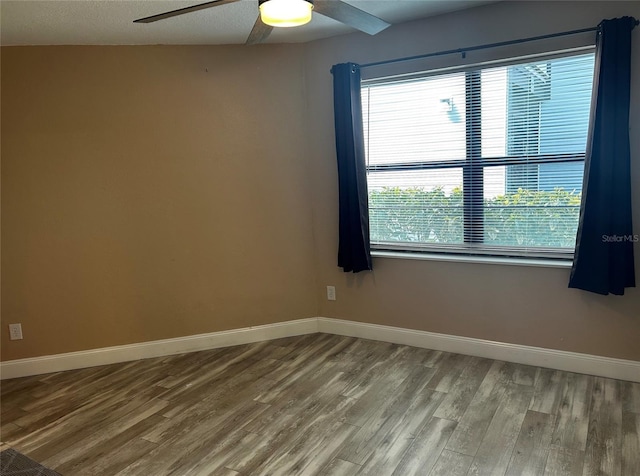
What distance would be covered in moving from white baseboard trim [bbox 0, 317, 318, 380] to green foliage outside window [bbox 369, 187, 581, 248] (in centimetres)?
106

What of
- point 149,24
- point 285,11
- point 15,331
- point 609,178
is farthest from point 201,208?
point 609,178


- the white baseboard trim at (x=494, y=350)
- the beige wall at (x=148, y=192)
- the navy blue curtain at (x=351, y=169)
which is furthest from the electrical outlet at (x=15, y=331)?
the navy blue curtain at (x=351, y=169)

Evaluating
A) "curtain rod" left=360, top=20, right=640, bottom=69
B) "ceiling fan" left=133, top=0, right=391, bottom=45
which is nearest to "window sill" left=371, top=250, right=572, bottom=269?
"curtain rod" left=360, top=20, right=640, bottom=69

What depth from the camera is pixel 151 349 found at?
11.8ft

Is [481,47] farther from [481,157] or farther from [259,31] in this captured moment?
[259,31]

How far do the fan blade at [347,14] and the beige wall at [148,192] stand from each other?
4.97 feet

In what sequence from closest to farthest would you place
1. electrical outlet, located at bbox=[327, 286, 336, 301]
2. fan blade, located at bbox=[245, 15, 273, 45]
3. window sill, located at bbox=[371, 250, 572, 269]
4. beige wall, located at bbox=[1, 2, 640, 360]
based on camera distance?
fan blade, located at bbox=[245, 15, 273, 45], window sill, located at bbox=[371, 250, 572, 269], beige wall, located at bbox=[1, 2, 640, 360], electrical outlet, located at bbox=[327, 286, 336, 301]

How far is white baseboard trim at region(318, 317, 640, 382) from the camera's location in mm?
2871

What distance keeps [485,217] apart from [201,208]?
209 cm

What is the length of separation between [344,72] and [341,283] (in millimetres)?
1631

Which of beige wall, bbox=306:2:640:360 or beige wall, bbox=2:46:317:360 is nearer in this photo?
beige wall, bbox=306:2:640:360

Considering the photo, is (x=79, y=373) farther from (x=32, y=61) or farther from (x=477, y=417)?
(x=477, y=417)

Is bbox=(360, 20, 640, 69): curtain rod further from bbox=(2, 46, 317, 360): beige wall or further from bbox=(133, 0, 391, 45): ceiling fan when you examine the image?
bbox=(133, 0, 391, 45): ceiling fan

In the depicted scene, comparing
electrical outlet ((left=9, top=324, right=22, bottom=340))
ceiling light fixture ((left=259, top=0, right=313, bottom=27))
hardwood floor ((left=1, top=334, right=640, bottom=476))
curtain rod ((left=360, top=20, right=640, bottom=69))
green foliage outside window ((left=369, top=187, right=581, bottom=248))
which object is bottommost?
hardwood floor ((left=1, top=334, right=640, bottom=476))
